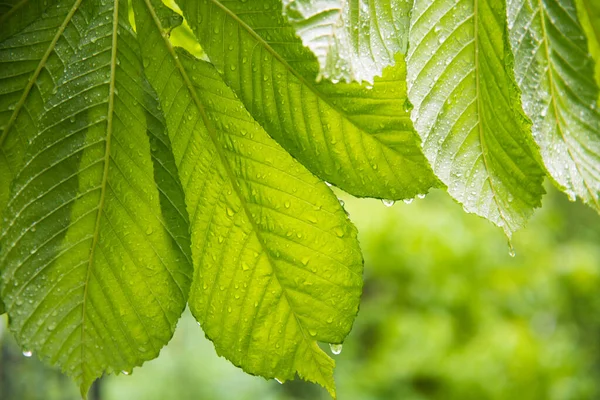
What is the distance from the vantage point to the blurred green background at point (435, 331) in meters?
4.07

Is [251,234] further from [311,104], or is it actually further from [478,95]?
[478,95]

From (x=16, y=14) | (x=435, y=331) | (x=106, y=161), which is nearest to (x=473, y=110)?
(x=106, y=161)

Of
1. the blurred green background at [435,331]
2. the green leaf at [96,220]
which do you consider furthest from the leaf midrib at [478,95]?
the blurred green background at [435,331]

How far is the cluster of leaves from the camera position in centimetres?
51

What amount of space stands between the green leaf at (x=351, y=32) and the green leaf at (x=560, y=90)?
12cm

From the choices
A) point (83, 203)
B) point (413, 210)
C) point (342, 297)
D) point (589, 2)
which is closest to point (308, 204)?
point (342, 297)

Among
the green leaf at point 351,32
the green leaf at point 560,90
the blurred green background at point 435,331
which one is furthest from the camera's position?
the blurred green background at point 435,331

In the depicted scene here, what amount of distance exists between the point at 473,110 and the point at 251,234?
0.24 m

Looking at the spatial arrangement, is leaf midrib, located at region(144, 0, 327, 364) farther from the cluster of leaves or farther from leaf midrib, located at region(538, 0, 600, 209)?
leaf midrib, located at region(538, 0, 600, 209)

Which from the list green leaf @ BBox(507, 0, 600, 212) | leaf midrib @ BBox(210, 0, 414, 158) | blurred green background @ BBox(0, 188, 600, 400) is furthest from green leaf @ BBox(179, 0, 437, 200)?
blurred green background @ BBox(0, 188, 600, 400)

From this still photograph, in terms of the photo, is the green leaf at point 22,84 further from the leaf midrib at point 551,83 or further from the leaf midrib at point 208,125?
the leaf midrib at point 551,83

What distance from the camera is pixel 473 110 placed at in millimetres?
514

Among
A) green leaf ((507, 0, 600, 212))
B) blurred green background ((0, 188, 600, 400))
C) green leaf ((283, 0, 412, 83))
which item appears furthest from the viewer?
blurred green background ((0, 188, 600, 400))

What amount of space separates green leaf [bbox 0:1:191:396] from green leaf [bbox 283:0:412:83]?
213 millimetres
